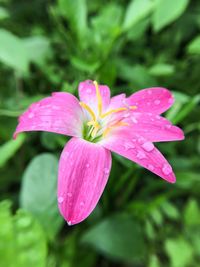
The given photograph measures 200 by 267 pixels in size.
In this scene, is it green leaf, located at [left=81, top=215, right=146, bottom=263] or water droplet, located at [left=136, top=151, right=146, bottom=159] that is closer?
water droplet, located at [left=136, top=151, right=146, bottom=159]

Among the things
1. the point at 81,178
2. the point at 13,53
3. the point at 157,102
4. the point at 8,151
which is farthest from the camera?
the point at 13,53

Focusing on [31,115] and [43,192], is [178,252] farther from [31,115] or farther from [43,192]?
[31,115]

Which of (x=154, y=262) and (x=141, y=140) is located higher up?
(x=141, y=140)

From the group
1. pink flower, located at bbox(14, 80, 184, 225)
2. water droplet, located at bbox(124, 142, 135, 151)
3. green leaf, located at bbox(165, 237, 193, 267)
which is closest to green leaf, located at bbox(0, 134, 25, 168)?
pink flower, located at bbox(14, 80, 184, 225)

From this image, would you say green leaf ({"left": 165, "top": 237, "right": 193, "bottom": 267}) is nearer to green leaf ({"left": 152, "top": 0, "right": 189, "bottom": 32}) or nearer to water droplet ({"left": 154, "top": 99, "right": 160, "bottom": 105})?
water droplet ({"left": 154, "top": 99, "right": 160, "bottom": 105})

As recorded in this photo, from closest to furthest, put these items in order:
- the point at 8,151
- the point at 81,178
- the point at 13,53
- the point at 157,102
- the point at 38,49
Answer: the point at 81,178 < the point at 157,102 < the point at 8,151 < the point at 13,53 < the point at 38,49

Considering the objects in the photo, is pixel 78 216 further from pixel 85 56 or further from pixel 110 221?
pixel 85 56

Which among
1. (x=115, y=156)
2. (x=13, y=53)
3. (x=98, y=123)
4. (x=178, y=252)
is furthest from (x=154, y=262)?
(x=13, y=53)

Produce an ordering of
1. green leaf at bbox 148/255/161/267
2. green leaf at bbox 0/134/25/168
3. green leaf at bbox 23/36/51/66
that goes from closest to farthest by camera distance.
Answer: green leaf at bbox 0/134/25/168, green leaf at bbox 148/255/161/267, green leaf at bbox 23/36/51/66
